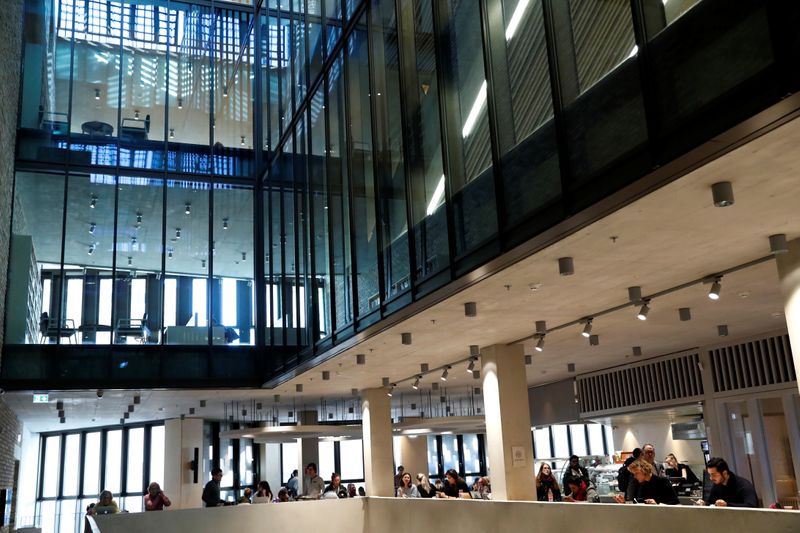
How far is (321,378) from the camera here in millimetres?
15883

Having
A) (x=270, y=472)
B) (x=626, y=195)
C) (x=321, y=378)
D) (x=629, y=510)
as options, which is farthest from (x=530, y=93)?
(x=270, y=472)

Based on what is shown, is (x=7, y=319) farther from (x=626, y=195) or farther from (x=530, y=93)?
(x=626, y=195)

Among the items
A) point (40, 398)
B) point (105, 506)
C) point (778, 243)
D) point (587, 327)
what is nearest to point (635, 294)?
point (587, 327)

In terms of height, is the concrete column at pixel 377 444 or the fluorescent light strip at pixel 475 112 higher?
the fluorescent light strip at pixel 475 112

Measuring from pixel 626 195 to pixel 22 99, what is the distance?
1655 cm

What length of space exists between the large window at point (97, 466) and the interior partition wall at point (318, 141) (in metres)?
11.0

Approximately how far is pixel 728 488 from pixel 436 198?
14.3 feet

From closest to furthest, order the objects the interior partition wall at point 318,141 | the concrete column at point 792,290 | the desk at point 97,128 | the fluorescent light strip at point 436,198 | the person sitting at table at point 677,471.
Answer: the interior partition wall at point 318,141, the concrete column at point 792,290, the fluorescent light strip at point 436,198, the person sitting at table at point 677,471, the desk at point 97,128

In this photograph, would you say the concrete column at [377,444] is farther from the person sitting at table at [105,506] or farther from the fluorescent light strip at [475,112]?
the fluorescent light strip at [475,112]

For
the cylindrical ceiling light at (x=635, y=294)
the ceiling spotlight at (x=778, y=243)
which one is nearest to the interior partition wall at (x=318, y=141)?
the ceiling spotlight at (x=778, y=243)

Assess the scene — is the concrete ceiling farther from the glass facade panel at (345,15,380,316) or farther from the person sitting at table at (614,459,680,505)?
the person sitting at table at (614,459,680,505)

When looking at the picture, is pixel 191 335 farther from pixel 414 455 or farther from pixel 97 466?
pixel 97 466

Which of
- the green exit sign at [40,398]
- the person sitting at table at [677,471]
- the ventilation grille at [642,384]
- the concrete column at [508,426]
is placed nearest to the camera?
the concrete column at [508,426]

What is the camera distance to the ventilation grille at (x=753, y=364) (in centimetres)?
1266
